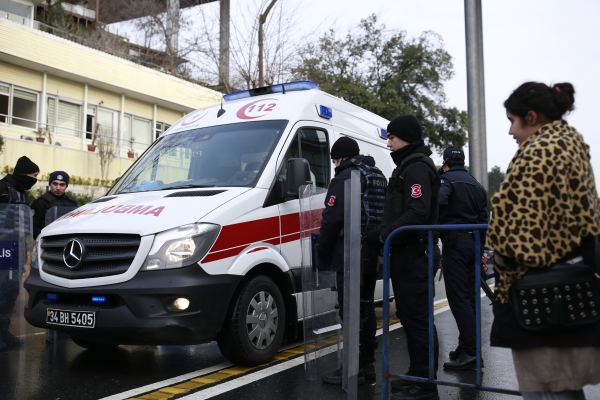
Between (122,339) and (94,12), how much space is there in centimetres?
4163

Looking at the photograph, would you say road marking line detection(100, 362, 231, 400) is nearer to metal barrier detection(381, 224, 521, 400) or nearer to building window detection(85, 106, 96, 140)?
metal barrier detection(381, 224, 521, 400)

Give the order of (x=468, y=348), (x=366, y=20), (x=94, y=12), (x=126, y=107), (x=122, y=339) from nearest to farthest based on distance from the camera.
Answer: (x=122, y=339), (x=468, y=348), (x=126, y=107), (x=366, y=20), (x=94, y=12)

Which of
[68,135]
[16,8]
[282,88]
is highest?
[16,8]

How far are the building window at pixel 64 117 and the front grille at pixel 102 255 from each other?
20467 millimetres

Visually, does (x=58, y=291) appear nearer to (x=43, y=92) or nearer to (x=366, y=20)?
(x=43, y=92)

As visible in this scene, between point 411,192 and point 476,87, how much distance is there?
734 inches

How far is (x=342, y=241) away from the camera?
4.92 m

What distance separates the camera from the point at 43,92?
2414cm

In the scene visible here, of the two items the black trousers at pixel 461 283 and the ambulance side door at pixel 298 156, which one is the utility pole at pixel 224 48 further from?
the black trousers at pixel 461 283

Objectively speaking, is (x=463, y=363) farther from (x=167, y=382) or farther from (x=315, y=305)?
(x=167, y=382)

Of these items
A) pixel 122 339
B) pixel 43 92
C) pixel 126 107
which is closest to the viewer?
pixel 122 339

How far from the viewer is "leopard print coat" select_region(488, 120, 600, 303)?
2.51m

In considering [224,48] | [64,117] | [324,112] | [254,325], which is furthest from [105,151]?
[254,325]

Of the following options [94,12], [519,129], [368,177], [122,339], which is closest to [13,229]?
[122,339]
